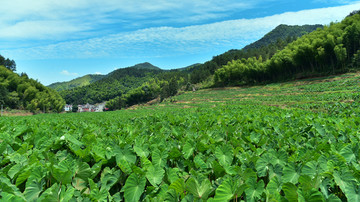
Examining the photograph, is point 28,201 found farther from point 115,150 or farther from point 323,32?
point 323,32

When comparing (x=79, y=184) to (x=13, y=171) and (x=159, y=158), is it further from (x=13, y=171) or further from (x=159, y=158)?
(x=159, y=158)

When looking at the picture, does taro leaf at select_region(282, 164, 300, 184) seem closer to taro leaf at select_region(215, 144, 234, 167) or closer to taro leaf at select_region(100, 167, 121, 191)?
taro leaf at select_region(215, 144, 234, 167)

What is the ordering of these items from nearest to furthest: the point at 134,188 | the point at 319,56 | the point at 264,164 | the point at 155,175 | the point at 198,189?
1. the point at 198,189
2. the point at 134,188
3. the point at 155,175
4. the point at 264,164
5. the point at 319,56

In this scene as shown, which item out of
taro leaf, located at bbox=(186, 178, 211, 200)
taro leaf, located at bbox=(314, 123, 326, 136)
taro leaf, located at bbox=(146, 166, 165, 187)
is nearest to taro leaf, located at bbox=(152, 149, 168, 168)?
taro leaf, located at bbox=(146, 166, 165, 187)

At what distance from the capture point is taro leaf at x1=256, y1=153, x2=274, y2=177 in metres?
1.78

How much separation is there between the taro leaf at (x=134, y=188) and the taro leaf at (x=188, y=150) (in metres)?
0.77

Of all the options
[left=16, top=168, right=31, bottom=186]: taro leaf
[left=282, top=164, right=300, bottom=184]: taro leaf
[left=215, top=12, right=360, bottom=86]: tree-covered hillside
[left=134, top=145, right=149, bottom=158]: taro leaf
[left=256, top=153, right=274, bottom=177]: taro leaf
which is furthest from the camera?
[left=215, top=12, right=360, bottom=86]: tree-covered hillside

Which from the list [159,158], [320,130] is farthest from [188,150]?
[320,130]

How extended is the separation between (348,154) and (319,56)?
6451 centimetres

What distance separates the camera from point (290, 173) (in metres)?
1.63

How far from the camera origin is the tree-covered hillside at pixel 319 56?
164 feet

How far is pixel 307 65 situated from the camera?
209ft

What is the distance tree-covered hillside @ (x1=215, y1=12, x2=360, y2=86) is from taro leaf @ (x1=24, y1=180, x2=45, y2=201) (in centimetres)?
6217

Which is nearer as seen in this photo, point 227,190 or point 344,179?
point 227,190
